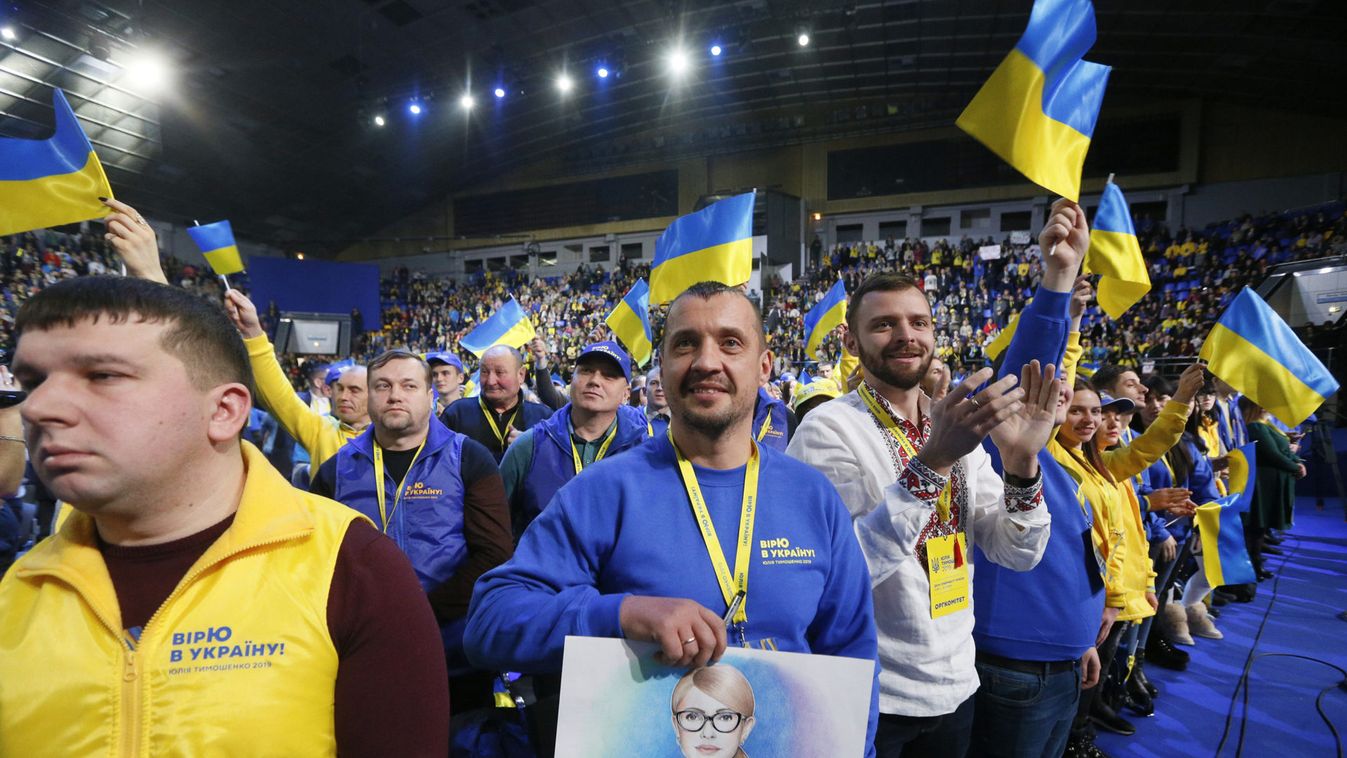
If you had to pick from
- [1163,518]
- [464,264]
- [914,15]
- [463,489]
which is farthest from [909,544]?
[464,264]

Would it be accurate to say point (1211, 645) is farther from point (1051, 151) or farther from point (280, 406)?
point (280, 406)

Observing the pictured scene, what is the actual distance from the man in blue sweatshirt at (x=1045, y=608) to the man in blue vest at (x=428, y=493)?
6.24 ft

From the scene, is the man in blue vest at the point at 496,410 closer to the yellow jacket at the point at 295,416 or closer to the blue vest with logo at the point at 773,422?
the yellow jacket at the point at 295,416

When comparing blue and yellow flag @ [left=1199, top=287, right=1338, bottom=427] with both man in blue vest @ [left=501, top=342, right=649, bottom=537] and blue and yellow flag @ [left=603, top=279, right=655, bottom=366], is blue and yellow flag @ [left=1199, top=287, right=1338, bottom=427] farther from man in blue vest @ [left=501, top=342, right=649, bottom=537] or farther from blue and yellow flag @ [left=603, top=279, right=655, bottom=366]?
blue and yellow flag @ [left=603, top=279, right=655, bottom=366]

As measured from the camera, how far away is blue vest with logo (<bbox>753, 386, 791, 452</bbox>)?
4691 millimetres

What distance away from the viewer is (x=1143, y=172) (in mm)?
21359

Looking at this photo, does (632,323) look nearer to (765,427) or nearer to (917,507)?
(765,427)

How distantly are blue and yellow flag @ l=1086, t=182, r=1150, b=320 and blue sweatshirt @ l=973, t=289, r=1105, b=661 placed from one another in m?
1.46

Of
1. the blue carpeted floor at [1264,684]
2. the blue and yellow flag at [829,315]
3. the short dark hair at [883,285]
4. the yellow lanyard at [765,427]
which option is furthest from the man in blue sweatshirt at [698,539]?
the blue and yellow flag at [829,315]

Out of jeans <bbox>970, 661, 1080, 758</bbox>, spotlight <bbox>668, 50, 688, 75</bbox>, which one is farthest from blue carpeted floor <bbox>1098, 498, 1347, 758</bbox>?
spotlight <bbox>668, 50, 688, 75</bbox>

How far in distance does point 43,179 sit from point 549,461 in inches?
91.2

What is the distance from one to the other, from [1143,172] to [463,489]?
26.2m

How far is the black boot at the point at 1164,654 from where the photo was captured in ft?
14.8

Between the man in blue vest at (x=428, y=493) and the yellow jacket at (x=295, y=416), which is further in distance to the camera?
the yellow jacket at (x=295, y=416)
